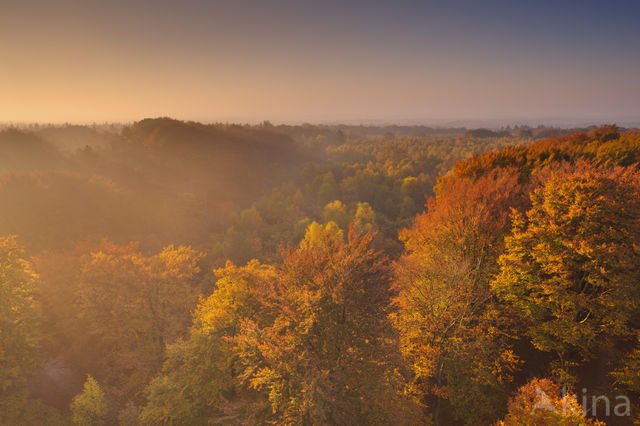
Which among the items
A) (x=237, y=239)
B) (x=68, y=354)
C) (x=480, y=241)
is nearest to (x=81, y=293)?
(x=68, y=354)

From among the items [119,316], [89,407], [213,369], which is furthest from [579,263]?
[119,316]

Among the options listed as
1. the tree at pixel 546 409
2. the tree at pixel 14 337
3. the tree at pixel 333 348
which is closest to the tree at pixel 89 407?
the tree at pixel 14 337

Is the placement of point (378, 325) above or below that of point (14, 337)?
above

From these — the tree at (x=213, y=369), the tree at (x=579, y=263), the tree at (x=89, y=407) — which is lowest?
the tree at (x=89, y=407)

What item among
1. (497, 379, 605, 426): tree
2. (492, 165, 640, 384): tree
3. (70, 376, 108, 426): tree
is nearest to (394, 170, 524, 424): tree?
(492, 165, 640, 384): tree

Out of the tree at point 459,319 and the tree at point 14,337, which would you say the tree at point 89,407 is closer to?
the tree at point 14,337

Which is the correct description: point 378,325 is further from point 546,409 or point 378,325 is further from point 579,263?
point 579,263
